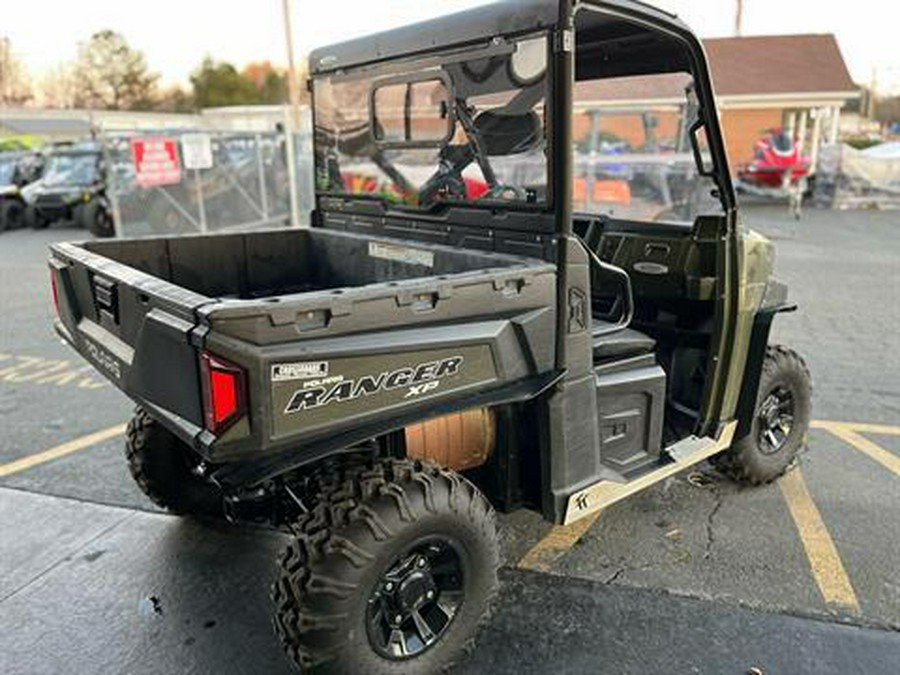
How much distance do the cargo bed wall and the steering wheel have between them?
25 cm

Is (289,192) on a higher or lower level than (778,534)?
higher

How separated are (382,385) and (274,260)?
1.71 metres

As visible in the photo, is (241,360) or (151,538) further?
(151,538)

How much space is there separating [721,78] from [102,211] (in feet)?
63.2

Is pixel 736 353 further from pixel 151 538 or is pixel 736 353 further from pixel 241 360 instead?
pixel 151 538

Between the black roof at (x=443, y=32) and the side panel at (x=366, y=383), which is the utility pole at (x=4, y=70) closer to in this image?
the black roof at (x=443, y=32)

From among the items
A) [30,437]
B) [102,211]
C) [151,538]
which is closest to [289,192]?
[102,211]

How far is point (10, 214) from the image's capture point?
17.0 metres

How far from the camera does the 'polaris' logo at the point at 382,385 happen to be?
2.12 metres

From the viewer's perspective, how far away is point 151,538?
11.7 ft

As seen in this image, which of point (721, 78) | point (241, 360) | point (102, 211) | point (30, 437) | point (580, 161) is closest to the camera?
point (241, 360)

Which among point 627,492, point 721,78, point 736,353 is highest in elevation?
point 721,78

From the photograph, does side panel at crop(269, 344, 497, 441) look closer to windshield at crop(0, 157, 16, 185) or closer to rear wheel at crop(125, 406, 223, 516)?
rear wheel at crop(125, 406, 223, 516)

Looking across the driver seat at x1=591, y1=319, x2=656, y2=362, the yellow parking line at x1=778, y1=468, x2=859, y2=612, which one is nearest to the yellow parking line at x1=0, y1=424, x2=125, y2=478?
the driver seat at x1=591, y1=319, x2=656, y2=362
